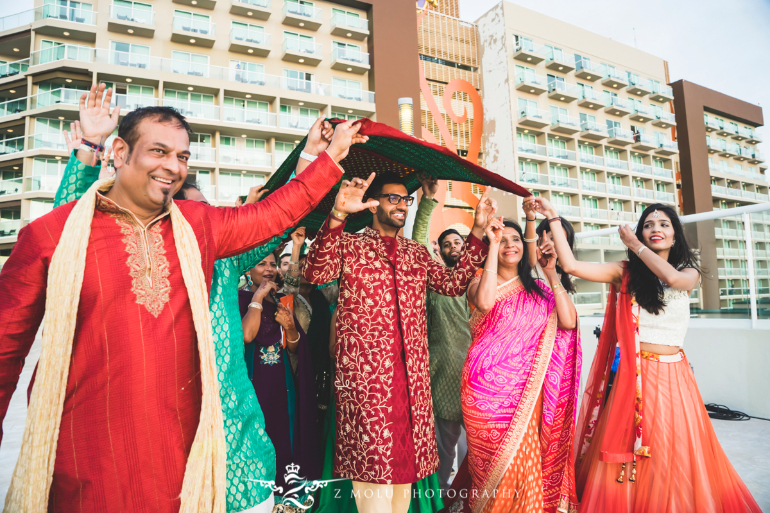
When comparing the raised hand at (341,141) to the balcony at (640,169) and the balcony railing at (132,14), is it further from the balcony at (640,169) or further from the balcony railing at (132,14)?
the balcony at (640,169)

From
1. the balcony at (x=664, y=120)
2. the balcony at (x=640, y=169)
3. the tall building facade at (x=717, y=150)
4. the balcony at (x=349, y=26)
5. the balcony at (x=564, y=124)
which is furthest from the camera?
the tall building facade at (x=717, y=150)

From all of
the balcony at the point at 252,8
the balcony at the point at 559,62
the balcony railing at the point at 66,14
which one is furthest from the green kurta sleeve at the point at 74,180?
the balcony at the point at 559,62

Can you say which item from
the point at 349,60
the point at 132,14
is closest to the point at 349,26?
the point at 349,60

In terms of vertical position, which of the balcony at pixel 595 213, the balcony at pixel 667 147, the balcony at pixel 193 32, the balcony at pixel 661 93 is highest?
the balcony at pixel 661 93

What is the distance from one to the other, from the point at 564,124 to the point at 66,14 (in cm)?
2961

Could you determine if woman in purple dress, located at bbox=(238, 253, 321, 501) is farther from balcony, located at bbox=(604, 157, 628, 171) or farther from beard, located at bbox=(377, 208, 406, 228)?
balcony, located at bbox=(604, 157, 628, 171)

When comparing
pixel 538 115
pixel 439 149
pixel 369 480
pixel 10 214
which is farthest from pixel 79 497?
pixel 538 115

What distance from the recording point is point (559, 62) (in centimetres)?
3303

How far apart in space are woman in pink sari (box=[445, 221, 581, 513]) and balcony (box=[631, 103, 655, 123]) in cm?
3970

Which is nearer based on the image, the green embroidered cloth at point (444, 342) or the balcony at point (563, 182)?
the green embroidered cloth at point (444, 342)

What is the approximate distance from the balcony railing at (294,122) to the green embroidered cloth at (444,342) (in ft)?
72.1

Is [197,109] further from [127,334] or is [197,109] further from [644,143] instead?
[644,143]

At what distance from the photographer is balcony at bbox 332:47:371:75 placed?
84.8 feet

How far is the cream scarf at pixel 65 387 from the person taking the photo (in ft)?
3.71
